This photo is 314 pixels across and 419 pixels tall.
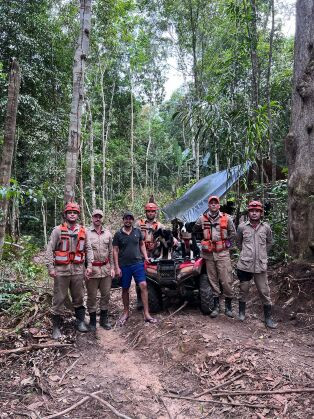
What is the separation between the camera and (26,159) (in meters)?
14.8

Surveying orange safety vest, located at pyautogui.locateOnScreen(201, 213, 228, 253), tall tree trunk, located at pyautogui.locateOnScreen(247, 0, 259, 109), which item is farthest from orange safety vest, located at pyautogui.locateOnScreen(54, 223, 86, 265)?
tall tree trunk, located at pyautogui.locateOnScreen(247, 0, 259, 109)

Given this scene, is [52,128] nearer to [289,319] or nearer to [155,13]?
[155,13]

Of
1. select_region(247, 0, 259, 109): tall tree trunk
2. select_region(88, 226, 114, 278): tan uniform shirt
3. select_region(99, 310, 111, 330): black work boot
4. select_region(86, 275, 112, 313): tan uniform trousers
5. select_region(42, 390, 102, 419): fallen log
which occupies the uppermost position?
select_region(247, 0, 259, 109): tall tree trunk

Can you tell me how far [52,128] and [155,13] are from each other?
30.2 feet

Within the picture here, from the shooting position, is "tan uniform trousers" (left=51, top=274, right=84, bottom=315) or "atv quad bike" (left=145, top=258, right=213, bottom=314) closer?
"tan uniform trousers" (left=51, top=274, right=84, bottom=315)

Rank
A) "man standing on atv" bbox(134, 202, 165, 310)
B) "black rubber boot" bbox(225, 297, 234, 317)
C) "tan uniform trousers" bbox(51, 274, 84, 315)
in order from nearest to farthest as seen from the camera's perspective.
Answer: "tan uniform trousers" bbox(51, 274, 84, 315), "black rubber boot" bbox(225, 297, 234, 317), "man standing on atv" bbox(134, 202, 165, 310)

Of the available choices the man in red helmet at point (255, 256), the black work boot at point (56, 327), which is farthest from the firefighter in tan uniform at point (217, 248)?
the black work boot at point (56, 327)

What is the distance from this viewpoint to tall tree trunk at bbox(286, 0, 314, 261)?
5.85 meters

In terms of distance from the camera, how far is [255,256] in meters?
5.20

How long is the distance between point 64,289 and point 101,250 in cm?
75

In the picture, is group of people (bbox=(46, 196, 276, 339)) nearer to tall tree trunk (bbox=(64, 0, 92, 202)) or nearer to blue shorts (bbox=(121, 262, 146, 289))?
blue shorts (bbox=(121, 262, 146, 289))

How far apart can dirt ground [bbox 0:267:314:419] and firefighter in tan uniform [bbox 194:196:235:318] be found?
1.42ft

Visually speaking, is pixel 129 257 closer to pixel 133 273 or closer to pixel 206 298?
pixel 133 273

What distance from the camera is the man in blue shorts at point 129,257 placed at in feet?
18.3
